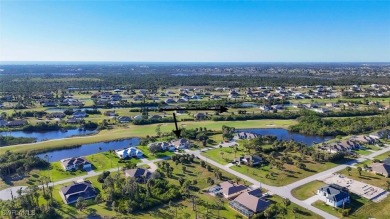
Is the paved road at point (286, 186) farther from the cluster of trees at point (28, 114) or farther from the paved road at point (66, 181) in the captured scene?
the cluster of trees at point (28, 114)

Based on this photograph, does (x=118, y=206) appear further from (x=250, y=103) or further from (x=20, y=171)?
(x=250, y=103)

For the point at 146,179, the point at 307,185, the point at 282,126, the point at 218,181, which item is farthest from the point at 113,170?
the point at 282,126

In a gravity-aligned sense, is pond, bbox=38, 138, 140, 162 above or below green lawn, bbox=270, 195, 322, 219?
below

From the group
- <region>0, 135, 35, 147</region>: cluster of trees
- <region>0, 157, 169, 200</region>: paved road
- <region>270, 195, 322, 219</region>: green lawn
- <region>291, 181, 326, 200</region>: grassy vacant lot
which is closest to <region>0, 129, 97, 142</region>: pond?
<region>0, 135, 35, 147</region>: cluster of trees

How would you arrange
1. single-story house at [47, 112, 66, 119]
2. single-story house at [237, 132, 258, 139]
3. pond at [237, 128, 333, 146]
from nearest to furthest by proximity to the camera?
single-story house at [237, 132, 258, 139] < pond at [237, 128, 333, 146] < single-story house at [47, 112, 66, 119]

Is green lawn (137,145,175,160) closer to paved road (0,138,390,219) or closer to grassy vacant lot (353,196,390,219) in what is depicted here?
paved road (0,138,390,219)

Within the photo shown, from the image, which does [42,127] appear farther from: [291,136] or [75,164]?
[291,136]
